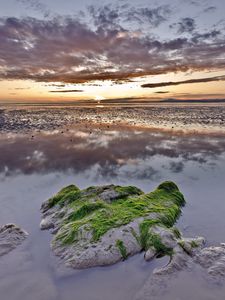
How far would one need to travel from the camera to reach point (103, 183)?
10758mm

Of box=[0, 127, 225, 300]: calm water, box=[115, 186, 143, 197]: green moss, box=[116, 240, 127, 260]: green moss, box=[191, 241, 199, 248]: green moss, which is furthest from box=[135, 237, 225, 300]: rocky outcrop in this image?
box=[115, 186, 143, 197]: green moss

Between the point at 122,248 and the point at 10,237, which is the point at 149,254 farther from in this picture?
the point at 10,237

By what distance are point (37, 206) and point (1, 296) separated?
3888 millimetres

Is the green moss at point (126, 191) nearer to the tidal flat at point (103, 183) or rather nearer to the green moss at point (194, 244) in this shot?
the tidal flat at point (103, 183)

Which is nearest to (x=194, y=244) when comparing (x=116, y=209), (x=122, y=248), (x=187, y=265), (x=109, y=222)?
(x=187, y=265)

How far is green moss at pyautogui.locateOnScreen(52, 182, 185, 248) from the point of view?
637 cm

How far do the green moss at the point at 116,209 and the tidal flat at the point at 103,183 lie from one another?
0.45 m

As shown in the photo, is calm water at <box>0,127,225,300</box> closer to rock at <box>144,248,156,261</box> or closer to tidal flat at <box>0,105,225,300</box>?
tidal flat at <box>0,105,225,300</box>

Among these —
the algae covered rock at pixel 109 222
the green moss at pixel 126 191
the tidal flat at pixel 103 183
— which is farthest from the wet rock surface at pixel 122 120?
the algae covered rock at pixel 109 222

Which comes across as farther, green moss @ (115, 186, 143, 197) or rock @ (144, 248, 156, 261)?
green moss @ (115, 186, 143, 197)

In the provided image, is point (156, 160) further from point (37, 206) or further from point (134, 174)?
point (37, 206)

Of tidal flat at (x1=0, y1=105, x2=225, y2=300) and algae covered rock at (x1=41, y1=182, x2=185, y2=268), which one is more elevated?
algae covered rock at (x1=41, y1=182, x2=185, y2=268)

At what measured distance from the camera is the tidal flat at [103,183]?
15.6ft

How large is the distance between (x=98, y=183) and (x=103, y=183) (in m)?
0.20
